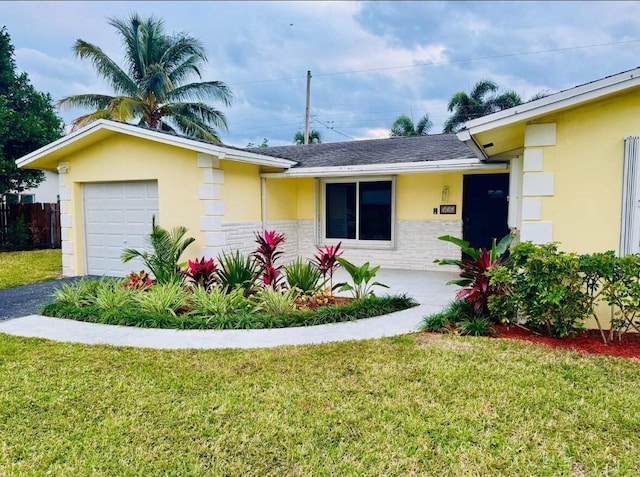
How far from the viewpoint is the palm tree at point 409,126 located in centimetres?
2817

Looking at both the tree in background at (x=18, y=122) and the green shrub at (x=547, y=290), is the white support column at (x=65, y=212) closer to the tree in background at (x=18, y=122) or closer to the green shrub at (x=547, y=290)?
the tree in background at (x=18, y=122)

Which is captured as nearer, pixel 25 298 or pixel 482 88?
pixel 25 298

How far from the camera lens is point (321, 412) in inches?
139

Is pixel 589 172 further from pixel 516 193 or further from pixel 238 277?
pixel 238 277

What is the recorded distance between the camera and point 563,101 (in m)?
5.43

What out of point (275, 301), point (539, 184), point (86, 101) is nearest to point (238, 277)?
point (275, 301)

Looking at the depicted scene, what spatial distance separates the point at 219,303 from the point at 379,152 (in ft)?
23.3

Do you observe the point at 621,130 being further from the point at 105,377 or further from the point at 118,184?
the point at 118,184

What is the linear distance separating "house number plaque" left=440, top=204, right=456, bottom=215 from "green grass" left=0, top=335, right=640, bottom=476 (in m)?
6.14

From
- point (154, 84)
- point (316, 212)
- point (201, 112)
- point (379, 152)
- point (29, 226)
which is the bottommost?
point (29, 226)

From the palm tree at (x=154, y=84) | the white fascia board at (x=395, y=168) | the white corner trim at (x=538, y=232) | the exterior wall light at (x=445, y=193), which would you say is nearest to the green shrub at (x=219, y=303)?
the white corner trim at (x=538, y=232)

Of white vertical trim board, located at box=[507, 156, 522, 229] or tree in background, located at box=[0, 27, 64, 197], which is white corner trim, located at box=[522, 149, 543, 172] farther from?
tree in background, located at box=[0, 27, 64, 197]

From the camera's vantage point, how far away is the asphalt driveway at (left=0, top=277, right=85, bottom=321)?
284 inches

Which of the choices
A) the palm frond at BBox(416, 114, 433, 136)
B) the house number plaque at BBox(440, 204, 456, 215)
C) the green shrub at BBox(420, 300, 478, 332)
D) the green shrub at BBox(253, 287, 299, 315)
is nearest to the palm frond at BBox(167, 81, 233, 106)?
the house number plaque at BBox(440, 204, 456, 215)
